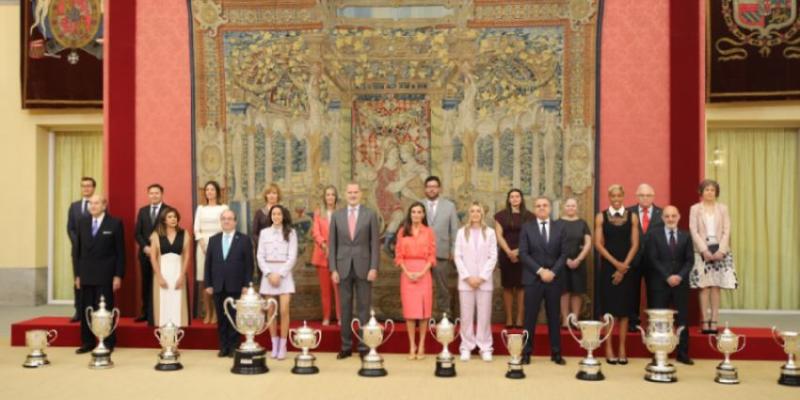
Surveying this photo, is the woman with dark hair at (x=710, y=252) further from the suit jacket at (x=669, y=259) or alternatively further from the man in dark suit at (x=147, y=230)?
the man in dark suit at (x=147, y=230)

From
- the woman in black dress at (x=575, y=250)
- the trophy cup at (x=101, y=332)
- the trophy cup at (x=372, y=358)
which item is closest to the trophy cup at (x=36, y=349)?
the trophy cup at (x=101, y=332)

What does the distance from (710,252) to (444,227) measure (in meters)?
2.64

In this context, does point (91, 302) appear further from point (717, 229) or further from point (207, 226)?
point (717, 229)

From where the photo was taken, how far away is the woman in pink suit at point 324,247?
9219mm

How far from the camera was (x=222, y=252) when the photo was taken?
8586 millimetres

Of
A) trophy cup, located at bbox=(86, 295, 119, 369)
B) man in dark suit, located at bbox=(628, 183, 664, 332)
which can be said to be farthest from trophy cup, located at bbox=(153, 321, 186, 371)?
man in dark suit, located at bbox=(628, 183, 664, 332)

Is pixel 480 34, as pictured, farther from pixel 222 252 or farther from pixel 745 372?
pixel 745 372

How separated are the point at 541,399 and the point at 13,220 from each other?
974cm

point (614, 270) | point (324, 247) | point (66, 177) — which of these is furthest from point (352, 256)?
point (66, 177)

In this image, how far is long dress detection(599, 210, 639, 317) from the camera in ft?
27.2

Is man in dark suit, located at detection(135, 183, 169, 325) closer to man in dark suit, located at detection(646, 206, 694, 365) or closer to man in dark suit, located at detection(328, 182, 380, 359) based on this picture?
man in dark suit, located at detection(328, 182, 380, 359)

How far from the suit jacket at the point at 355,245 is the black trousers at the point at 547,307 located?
1.50 meters

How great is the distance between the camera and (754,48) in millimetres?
11648

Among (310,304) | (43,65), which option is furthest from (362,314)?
(43,65)
